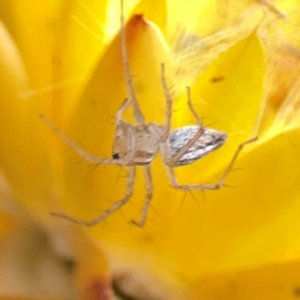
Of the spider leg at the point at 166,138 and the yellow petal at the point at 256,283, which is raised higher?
the spider leg at the point at 166,138

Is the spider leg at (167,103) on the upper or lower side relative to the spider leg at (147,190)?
upper

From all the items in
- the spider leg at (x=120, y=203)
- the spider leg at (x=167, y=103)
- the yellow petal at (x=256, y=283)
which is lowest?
the yellow petal at (x=256, y=283)
